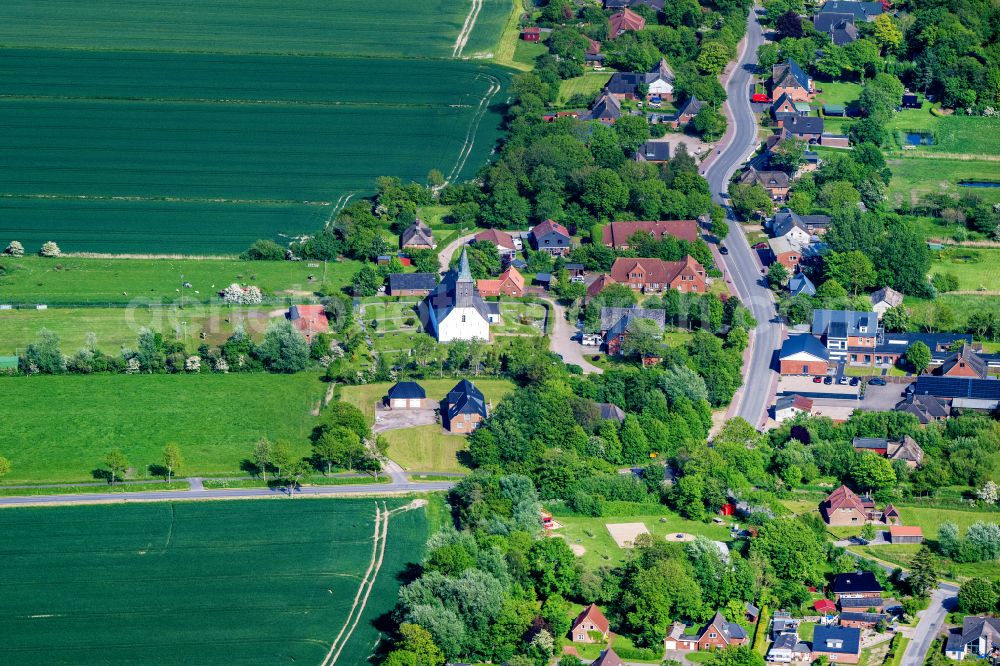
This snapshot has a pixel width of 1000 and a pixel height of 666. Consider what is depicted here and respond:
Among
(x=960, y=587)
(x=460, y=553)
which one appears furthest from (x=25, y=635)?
(x=960, y=587)

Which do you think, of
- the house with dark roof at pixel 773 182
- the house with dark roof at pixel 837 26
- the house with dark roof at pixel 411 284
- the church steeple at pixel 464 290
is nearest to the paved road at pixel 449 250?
the house with dark roof at pixel 411 284

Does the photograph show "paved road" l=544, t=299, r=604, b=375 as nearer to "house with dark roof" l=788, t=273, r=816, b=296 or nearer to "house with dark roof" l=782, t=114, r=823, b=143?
"house with dark roof" l=788, t=273, r=816, b=296

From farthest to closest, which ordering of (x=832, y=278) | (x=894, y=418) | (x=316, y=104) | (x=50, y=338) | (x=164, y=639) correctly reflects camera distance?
(x=316, y=104) < (x=832, y=278) < (x=50, y=338) < (x=894, y=418) < (x=164, y=639)

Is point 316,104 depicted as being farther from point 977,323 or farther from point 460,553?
point 460,553

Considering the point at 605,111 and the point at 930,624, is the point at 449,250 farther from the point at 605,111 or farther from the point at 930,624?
the point at 930,624

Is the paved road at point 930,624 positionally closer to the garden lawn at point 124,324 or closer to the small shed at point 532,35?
the garden lawn at point 124,324

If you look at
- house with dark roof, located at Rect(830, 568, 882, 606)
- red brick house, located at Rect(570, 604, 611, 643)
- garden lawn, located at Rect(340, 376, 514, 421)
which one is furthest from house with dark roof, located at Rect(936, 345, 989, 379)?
red brick house, located at Rect(570, 604, 611, 643)
